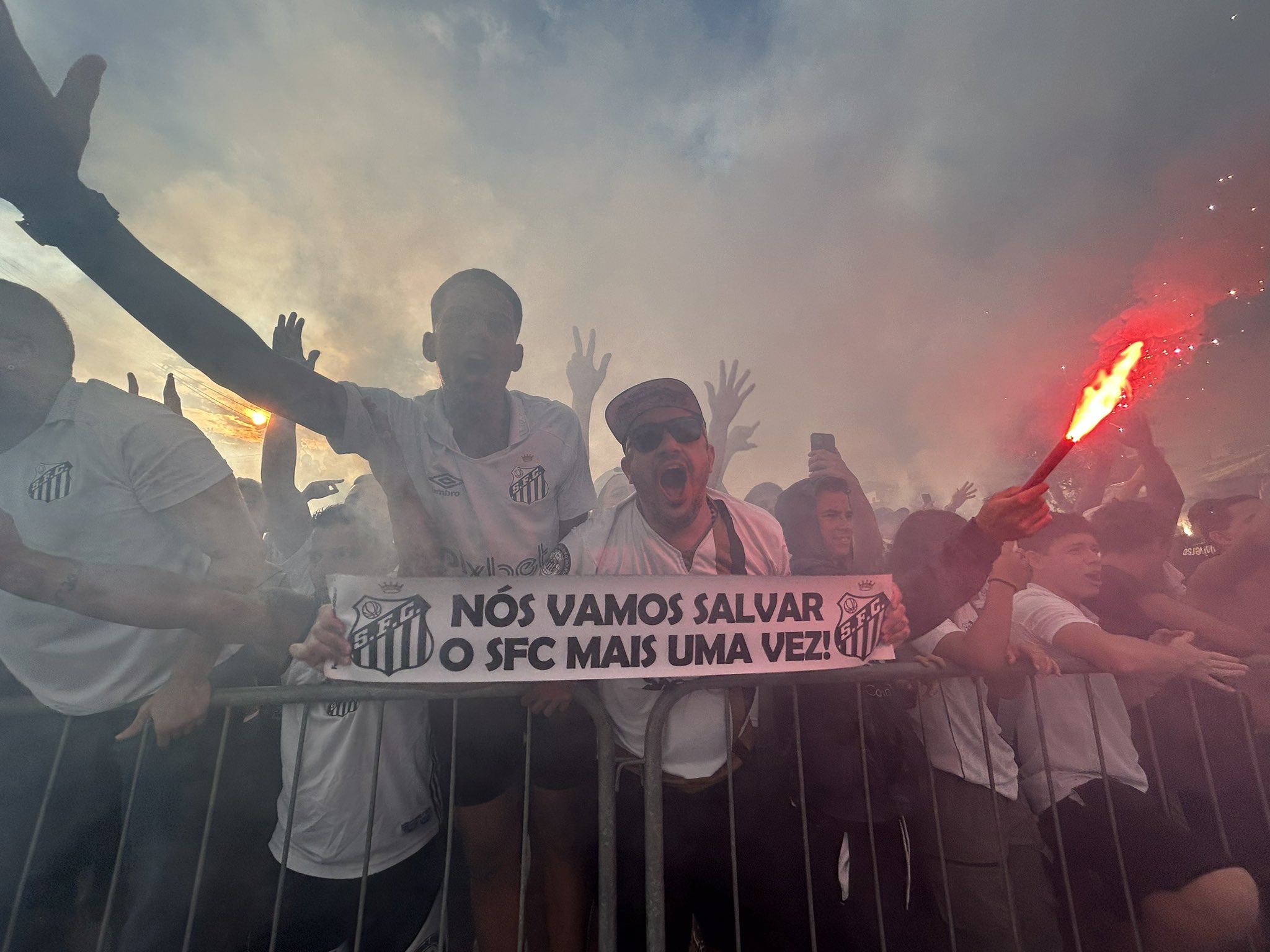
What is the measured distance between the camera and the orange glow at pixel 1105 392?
1881 mm

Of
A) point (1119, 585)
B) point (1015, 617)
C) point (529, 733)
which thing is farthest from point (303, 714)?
point (1119, 585)

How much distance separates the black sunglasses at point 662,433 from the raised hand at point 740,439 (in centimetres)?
417

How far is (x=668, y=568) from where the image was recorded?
2.52 metres

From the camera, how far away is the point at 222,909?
212cm

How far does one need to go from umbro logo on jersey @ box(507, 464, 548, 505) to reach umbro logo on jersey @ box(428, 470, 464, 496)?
267mm

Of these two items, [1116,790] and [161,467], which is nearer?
[161,467]

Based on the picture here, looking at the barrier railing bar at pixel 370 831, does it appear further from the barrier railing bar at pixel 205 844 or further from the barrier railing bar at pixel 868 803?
the barrier railing bar at pixel 868 803

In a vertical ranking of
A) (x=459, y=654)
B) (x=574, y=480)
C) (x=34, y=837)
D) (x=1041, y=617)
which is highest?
(x=574, y=480)

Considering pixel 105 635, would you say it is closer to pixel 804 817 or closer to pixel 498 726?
pixel 498 726

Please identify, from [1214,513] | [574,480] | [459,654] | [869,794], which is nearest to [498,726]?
[459,654]

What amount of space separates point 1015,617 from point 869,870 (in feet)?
4.80

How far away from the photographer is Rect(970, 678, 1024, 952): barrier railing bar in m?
2.19

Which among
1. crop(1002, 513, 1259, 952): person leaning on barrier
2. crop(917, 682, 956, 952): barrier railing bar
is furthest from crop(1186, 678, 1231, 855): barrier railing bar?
crop(917, 682, 956, 952): barrier railing bar

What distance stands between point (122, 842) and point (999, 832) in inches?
134
